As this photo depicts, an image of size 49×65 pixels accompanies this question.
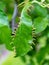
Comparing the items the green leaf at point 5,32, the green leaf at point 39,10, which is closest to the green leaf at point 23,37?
the green leaf at point 5,32

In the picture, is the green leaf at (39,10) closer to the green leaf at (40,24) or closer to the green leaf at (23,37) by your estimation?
the green leaf at (40,24)

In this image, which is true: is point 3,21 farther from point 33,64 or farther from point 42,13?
point 33,64

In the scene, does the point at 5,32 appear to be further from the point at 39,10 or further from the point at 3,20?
the point at 39,10

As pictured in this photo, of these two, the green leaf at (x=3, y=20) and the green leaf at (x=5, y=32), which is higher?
the green leaf at (x=3, y=20)

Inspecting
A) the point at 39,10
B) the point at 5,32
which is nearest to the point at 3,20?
the point at 5,32

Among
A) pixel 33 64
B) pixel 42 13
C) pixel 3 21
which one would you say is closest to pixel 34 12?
pixel 42 13

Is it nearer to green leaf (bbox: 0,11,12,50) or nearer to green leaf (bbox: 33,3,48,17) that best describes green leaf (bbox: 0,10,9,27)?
green leaf (bbox: 0,11,12,50)

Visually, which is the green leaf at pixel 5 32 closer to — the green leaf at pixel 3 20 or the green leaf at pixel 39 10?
the green leaf at pixel 3 20

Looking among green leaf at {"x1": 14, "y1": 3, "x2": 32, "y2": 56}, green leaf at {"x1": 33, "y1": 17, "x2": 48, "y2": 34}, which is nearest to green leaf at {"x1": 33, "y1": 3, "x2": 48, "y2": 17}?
green leaf at {"x1": 33, "y1": 17, "x2": 48, "y2": 34}

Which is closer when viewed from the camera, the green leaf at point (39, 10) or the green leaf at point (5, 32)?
the green leaf at point (5, 32)
